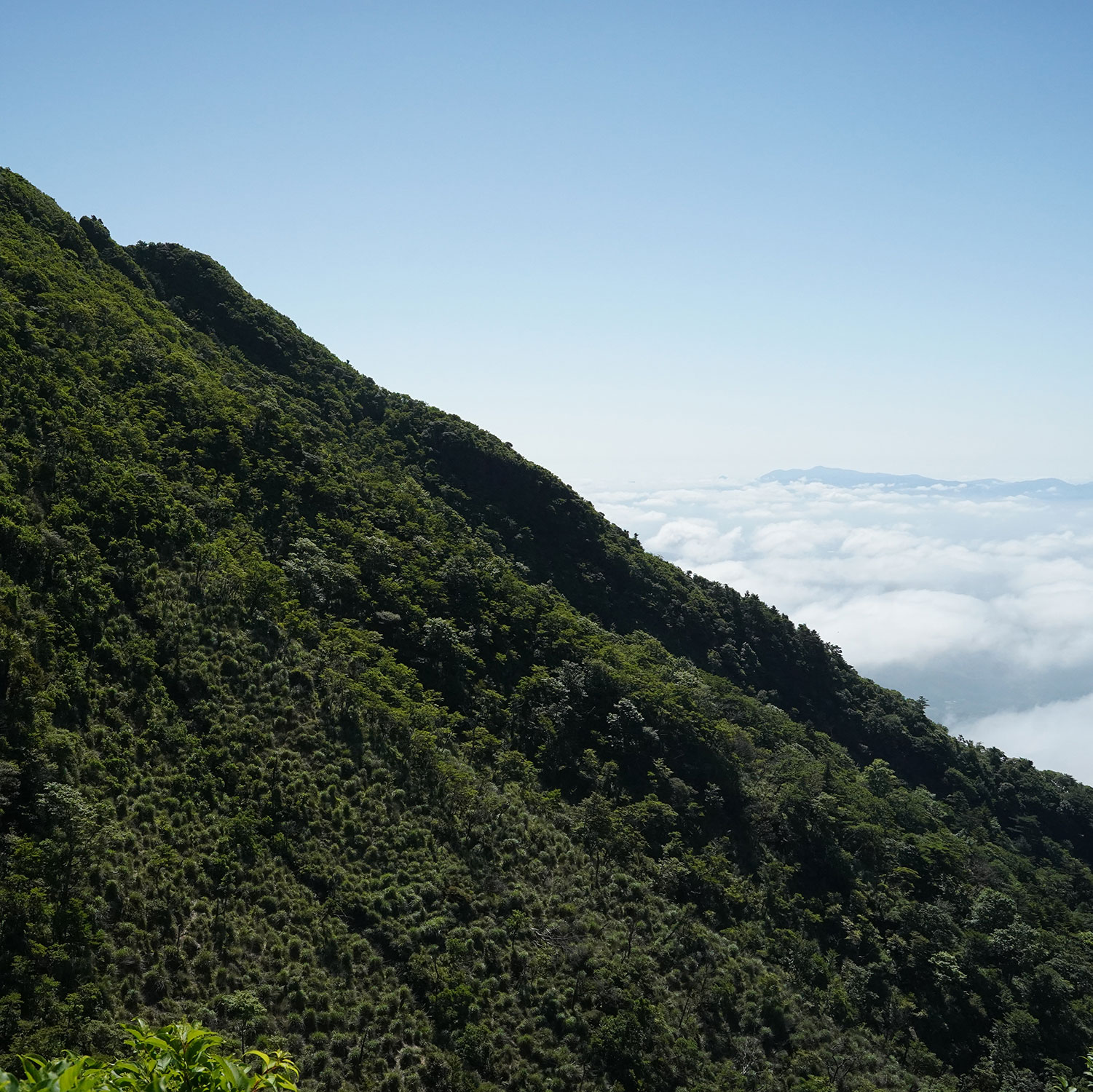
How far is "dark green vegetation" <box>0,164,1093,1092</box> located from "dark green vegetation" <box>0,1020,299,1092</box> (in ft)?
52.5

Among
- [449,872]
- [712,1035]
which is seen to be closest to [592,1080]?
[712,1035]

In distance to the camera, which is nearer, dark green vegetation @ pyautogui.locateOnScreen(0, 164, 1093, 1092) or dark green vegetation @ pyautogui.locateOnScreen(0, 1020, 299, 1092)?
dark green vegetation @ pyautogui.locateOnScreen(0, 1020, 299, 1092)

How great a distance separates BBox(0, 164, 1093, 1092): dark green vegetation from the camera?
2216cm

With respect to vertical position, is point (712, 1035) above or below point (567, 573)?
below

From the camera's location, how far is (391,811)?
102 ft

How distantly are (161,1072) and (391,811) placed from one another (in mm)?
27798

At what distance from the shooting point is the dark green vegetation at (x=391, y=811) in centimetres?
2216

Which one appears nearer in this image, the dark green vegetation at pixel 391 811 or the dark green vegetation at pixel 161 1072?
the dark green vegetation at pixel 161 1072

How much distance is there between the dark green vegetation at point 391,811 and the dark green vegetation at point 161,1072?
16008 millimetres

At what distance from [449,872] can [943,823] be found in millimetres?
52386

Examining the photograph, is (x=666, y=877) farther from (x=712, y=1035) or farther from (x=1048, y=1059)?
(x=1048, y=1059)

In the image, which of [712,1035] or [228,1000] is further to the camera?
[712,1035]

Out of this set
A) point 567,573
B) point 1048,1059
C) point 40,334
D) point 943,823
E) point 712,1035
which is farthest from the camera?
point 567,573

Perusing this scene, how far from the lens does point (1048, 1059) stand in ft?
114
